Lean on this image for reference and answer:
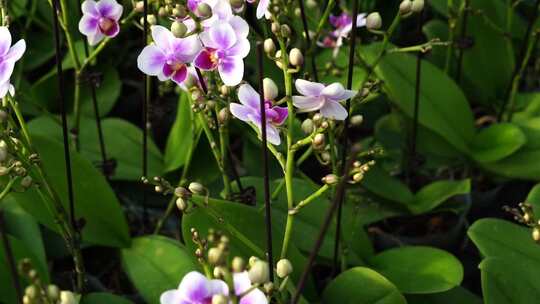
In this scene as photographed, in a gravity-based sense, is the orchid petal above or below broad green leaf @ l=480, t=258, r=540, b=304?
above

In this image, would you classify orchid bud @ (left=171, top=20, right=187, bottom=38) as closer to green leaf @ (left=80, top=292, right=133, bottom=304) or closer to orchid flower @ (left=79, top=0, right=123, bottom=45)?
orchid flower @ (left=79, top=0, right=123, bottom=45)

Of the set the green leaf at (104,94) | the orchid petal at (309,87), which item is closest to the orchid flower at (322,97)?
the orchid petal at (309,87)

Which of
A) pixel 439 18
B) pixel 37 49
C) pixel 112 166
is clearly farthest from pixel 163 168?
pixel 439 18

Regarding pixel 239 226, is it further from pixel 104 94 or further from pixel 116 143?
pixel 104 94

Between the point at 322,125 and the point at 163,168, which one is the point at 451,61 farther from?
the point at 322,125

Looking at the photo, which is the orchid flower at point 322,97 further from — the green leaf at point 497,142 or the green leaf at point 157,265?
the green leaf at point 497,142

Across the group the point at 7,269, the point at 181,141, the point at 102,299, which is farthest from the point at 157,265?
the point at 181,141

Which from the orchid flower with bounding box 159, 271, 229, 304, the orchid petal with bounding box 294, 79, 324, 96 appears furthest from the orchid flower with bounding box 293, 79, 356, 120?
the orchid flower with bounding box 159, 271, 229, 304
